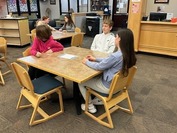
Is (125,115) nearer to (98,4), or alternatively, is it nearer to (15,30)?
(15,30)

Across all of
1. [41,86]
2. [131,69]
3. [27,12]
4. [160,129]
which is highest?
[27,12]

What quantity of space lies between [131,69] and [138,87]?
126 cm

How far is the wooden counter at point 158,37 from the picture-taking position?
15.3 ft

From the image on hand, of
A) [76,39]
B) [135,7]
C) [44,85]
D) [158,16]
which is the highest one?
[135,7]

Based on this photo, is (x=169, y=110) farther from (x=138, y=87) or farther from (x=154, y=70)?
(x=154, y=70)

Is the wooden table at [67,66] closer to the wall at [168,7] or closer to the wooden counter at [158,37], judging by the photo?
the wooden counter at [158,37]

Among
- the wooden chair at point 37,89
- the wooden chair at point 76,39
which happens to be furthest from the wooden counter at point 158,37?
the wooden chair at point 37,89

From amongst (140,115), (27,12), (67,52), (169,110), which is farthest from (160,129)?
(27,12)

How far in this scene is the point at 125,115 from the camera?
88.2 inches

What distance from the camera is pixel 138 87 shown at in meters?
3.01

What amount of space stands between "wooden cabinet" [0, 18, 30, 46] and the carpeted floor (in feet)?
8.94

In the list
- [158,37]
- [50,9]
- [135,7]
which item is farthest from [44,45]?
[50,9]

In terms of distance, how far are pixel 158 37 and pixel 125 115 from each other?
3349 mm

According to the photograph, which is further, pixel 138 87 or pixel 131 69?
pixel 138 87
